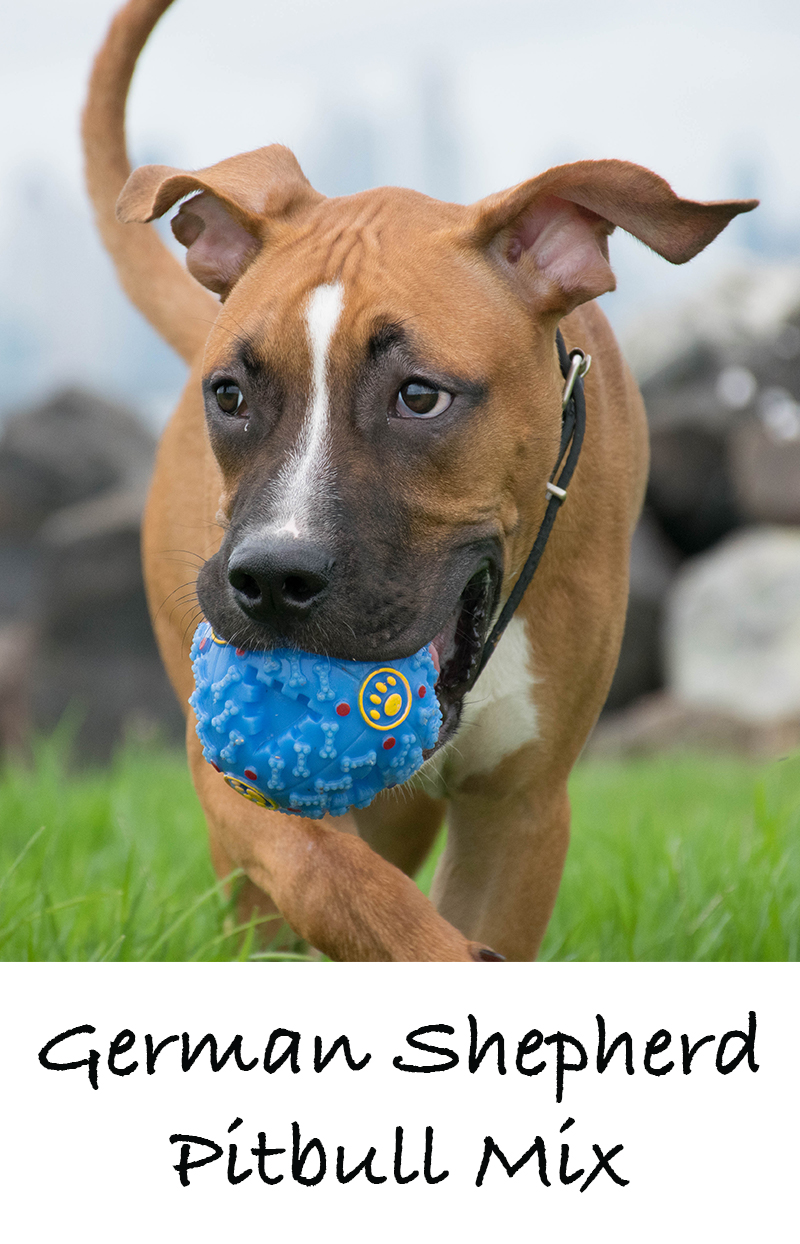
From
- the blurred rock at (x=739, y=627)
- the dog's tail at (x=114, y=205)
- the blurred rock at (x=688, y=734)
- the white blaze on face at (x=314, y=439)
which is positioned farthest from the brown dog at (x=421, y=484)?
the blurred rock at (x=739, y=627)

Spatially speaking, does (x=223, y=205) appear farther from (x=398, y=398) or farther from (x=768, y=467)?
(x=768, y=467)

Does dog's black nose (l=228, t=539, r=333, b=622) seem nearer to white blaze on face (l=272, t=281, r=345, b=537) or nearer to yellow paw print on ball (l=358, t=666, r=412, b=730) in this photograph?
white blaze on face (l=272, t=281, r=345, b=537)

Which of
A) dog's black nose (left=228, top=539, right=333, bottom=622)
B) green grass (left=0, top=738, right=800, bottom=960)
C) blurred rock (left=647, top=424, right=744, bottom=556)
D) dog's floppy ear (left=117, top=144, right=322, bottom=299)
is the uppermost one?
dog's floppy ear (left=117, top=144, right=322, bottom=299)

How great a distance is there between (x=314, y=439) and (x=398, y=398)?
0.60ft

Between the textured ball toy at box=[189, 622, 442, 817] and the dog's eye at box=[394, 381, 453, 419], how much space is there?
44cm

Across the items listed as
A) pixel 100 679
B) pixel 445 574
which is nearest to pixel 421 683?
pixel 445 574

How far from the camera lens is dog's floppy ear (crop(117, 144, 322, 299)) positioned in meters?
2.79

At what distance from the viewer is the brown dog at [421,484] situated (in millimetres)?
2324

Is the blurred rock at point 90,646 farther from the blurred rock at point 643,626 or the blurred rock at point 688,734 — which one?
the blurred rock at point 643,626

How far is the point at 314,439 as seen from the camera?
233cm

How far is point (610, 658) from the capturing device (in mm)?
3045

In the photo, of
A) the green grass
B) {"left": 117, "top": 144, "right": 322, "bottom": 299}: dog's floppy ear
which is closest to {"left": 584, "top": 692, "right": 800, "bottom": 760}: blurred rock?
the green grass

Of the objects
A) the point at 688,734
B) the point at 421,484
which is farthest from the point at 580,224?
the point at 688,734

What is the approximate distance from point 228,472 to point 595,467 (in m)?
0.87
